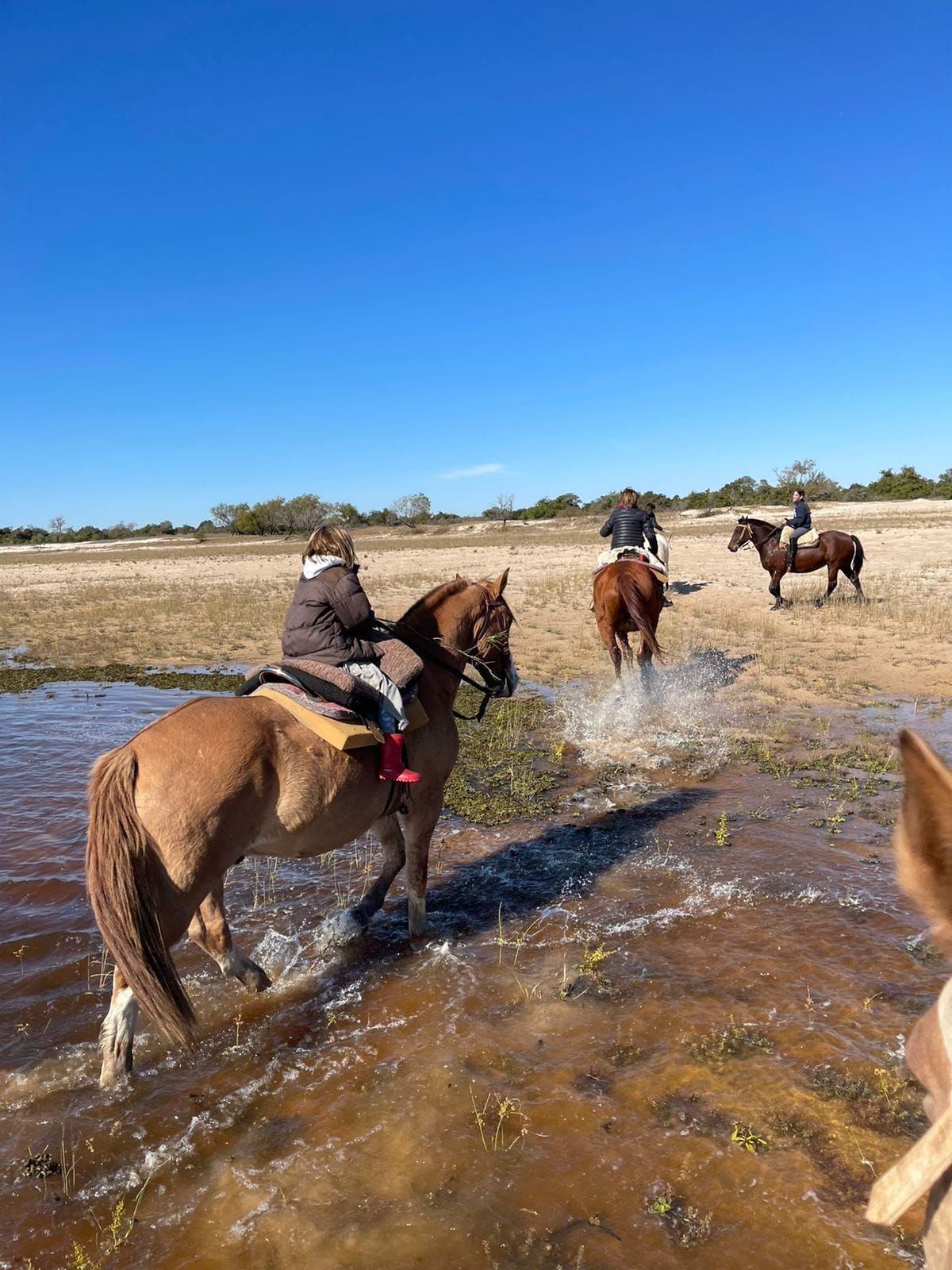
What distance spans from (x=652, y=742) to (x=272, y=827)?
6.51 m

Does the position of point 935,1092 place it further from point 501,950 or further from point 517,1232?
point 501,950

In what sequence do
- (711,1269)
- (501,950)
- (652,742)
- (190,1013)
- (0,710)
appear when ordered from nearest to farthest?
(711,1269)
(190,1013)
(501,950)
(652,742)
(0,710)

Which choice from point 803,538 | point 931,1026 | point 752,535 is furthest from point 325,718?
point 752,535

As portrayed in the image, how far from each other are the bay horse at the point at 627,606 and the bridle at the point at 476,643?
16.6 feet

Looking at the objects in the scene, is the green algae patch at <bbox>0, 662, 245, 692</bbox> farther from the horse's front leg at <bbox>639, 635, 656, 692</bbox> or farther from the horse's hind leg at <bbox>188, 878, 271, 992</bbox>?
the horse's hind leg at <bbox>188, 878, 271, 992</bbox>

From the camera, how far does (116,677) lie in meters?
13.6

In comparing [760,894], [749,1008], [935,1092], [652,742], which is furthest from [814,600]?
[935,1092]

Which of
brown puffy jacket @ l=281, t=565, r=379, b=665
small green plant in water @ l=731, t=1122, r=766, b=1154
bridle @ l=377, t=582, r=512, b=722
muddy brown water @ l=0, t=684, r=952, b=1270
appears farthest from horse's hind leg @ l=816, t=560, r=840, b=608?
small green plant in water @ l=731, t=1122, r=766, b=1154

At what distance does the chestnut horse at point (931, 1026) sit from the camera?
1.01 m

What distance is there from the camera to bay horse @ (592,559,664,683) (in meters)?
10.9

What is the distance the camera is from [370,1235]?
2.76 meters

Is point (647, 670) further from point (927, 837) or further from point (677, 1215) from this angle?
point (927, 837)

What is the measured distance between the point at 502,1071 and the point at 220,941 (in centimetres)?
186

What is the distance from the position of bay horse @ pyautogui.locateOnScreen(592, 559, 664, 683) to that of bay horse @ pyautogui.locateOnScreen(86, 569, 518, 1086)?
7.01 meters
